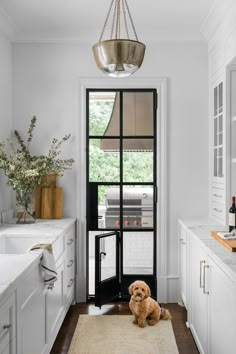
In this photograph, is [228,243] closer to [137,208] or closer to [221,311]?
[221,311]

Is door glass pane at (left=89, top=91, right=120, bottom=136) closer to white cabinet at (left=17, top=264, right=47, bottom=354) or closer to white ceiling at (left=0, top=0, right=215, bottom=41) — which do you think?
white ceiling at (left=0, top=0, right=215, bottom=41)

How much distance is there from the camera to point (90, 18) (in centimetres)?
395

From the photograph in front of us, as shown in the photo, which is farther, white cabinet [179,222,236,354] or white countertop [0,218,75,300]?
white cabinet [179,222,236,354]

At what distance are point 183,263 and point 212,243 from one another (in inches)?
45.4

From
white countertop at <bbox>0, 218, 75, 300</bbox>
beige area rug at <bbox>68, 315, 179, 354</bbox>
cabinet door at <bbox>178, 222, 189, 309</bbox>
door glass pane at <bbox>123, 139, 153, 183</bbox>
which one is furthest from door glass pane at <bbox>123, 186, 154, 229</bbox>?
beige area rug at <bbox>68, 315, 179, 354</bbox>

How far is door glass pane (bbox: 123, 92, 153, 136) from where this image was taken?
4.46m

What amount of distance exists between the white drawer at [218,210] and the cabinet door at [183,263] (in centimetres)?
33

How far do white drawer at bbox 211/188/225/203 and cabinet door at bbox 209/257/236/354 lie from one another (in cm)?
122

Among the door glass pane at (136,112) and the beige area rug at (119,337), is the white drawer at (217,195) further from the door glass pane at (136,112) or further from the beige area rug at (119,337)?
the beige area rug at (119,337)

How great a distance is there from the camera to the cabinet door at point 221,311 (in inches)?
82.4

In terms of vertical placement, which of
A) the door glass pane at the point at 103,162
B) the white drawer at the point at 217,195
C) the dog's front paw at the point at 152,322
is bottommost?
the dog's front paw at the point at 152,322

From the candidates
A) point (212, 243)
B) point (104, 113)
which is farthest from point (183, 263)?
point (104, 113)

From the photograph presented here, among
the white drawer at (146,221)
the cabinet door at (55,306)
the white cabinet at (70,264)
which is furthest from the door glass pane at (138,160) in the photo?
the cabinet door at (55,306)

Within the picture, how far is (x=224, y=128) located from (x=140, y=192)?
3.82 ft
